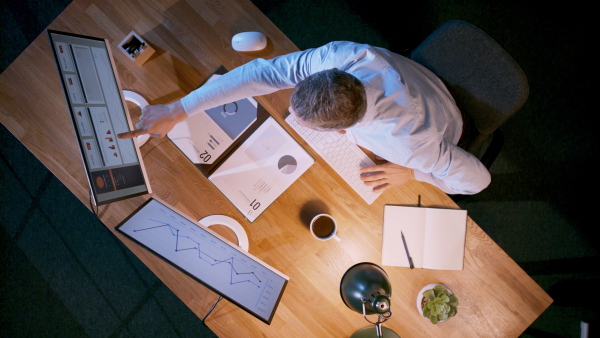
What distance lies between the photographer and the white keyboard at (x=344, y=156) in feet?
4.01

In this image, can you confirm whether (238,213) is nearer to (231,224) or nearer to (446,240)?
(231,224)

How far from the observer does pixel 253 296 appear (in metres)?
0.99

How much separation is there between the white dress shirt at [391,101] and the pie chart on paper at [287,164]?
0.23 metres

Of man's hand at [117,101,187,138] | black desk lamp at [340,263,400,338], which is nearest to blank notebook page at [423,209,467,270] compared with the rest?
black desk lamp at [340,263,400,338]

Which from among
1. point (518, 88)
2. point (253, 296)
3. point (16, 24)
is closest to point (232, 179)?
point (253, 296)

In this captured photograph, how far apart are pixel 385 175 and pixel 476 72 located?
1.54ft

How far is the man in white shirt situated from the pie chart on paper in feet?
0.78

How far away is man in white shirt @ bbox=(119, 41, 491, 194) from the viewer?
0.87 m

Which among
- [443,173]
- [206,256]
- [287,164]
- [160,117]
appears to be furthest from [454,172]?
[160,117]

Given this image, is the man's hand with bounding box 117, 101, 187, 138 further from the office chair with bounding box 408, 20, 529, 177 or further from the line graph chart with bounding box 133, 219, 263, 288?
the office chair with bounding box 408, 20, 529, 177

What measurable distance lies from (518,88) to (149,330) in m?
2.34

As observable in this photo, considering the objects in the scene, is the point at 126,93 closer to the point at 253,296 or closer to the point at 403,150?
the point at 253,296

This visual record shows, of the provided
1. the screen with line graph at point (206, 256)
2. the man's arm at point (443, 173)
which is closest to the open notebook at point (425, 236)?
the man's arm at point (443, 173)

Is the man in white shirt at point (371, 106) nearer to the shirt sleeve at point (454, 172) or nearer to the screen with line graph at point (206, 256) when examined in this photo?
the shirt sleeve at point (454, 172)
